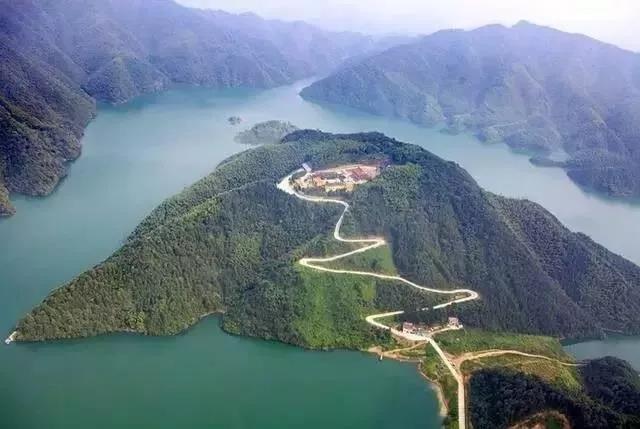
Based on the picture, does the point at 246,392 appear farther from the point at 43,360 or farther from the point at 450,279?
the point at 450,279

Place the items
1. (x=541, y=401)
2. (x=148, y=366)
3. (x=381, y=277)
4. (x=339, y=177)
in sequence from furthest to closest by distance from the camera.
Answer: (x=339, y=177) → (x=381, y=277) → (x=148, y=366) → (x=541, y=401)

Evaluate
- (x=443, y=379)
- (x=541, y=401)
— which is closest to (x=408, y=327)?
(x=443, y=379)

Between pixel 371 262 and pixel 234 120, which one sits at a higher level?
pixel 234 120

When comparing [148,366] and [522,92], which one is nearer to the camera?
[148,366]

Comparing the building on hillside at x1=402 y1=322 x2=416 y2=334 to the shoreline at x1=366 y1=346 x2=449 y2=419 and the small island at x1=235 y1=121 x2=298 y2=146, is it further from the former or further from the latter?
the small island at x1=235 y1=121 x2=298 y2=146

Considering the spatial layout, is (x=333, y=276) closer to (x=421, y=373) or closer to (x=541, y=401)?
(x=421, y=373)

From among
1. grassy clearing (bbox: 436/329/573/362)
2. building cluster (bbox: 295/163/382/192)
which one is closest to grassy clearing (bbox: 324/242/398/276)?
grassy clearing (bbox: 436/329/573/362)
